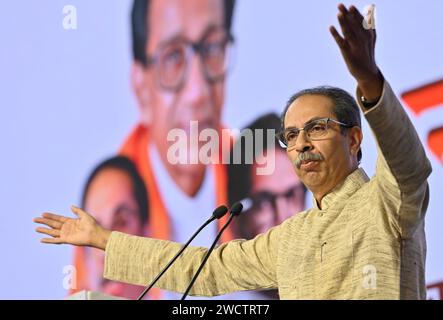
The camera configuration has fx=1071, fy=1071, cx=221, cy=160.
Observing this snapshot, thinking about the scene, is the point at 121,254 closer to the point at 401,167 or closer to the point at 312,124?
the point at 312,124

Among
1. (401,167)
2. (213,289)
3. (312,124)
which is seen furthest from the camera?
(213,289)

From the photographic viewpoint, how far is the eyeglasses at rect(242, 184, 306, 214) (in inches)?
172

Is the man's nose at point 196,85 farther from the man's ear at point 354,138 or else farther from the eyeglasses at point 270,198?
the man's ear at point 354,138

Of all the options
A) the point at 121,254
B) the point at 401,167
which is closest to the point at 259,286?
the point at 121,254

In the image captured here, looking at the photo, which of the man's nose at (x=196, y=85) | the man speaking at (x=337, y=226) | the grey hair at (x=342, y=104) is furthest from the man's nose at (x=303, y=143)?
the man's nose at (x=196, y=85)

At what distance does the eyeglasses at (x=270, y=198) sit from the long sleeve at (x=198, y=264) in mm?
1340

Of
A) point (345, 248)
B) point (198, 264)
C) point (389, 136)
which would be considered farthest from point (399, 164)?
point (198, 264)

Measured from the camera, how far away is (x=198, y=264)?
117 inches

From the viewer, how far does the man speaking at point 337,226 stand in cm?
238

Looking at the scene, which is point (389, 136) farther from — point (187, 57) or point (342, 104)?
point (187, 57)

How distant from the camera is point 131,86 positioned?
460 centimetres

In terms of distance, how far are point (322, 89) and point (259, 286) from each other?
57 cm

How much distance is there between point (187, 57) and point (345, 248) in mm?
2191

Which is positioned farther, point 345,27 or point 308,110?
point 308,110
